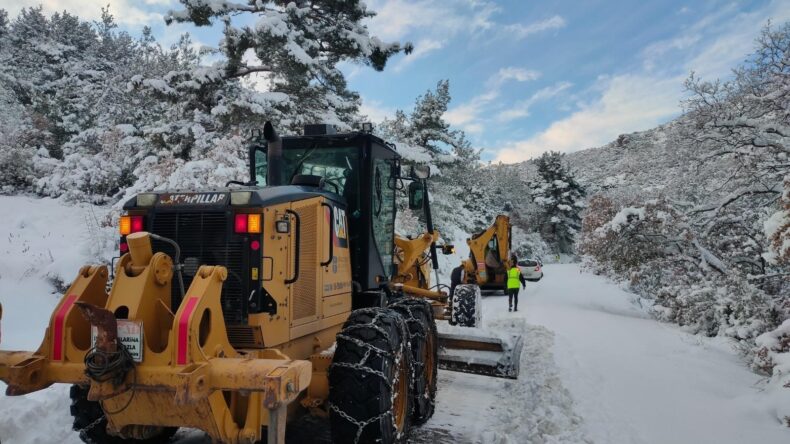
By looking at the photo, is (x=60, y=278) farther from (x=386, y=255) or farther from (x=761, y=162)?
(x=761, y=162)

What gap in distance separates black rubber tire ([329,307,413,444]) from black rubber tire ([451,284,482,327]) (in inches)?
218

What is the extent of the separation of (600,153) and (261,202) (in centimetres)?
12149

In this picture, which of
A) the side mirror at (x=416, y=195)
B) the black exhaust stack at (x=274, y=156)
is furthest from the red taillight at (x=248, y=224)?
the side mirror at (x=416, y=195)

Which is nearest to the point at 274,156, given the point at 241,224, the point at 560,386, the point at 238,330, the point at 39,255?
the point at 241,224

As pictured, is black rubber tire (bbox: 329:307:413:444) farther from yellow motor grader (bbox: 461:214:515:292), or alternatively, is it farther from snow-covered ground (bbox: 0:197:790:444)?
yellow motor grader (bbox: 461:214:515:292)

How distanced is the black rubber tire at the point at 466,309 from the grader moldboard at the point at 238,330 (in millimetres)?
4155

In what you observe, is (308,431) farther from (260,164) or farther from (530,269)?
(530,269)

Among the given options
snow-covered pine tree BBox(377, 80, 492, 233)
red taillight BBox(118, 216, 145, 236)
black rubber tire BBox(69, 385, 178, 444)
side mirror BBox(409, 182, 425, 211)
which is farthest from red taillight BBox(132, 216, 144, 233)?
snow-covered pine tree BBox(377, 80, 492, 233)

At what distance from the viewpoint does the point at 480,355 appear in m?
7.07

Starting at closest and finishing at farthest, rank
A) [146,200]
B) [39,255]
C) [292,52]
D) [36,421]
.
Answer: [146,200] → [36,421] → [39,255] → [292,52]

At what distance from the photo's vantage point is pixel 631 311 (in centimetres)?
1786

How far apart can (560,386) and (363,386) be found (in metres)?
4.39

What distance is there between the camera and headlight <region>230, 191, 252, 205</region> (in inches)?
152

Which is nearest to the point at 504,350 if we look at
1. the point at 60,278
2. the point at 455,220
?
the point at 60,278
